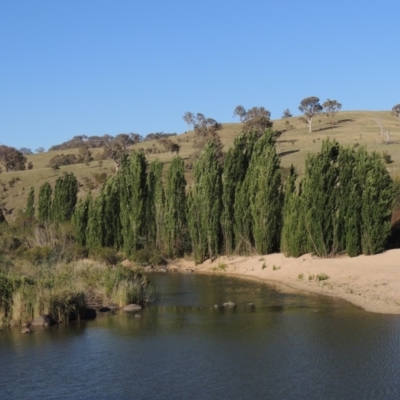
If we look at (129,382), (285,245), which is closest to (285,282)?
(285,245)

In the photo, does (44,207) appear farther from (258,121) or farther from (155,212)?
(258,121)

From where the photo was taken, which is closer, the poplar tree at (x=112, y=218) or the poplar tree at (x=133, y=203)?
the poplar tree at (x=133, y=203)

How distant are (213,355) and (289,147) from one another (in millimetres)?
70827

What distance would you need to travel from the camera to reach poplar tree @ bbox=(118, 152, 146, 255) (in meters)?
52.3

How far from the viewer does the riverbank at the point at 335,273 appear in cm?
3014

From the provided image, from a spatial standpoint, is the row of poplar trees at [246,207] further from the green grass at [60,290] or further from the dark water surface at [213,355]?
the green grass at [60,290]

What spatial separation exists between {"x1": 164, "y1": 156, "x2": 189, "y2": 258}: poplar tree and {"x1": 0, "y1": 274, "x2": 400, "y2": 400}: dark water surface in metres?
22.2

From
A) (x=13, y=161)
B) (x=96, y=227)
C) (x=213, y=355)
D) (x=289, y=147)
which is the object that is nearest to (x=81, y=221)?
(x=96, y=227)

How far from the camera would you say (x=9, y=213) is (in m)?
79.7

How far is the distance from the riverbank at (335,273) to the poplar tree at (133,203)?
17.8ft

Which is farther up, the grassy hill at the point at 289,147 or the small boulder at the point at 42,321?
the grassy hill at the point at 289,147

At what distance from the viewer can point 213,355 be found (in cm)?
2023

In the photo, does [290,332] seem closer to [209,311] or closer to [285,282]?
[209,311]

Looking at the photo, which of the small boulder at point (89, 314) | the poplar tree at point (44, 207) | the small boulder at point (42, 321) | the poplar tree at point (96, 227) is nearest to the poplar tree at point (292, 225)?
the poplar tree at point (96, 227)
